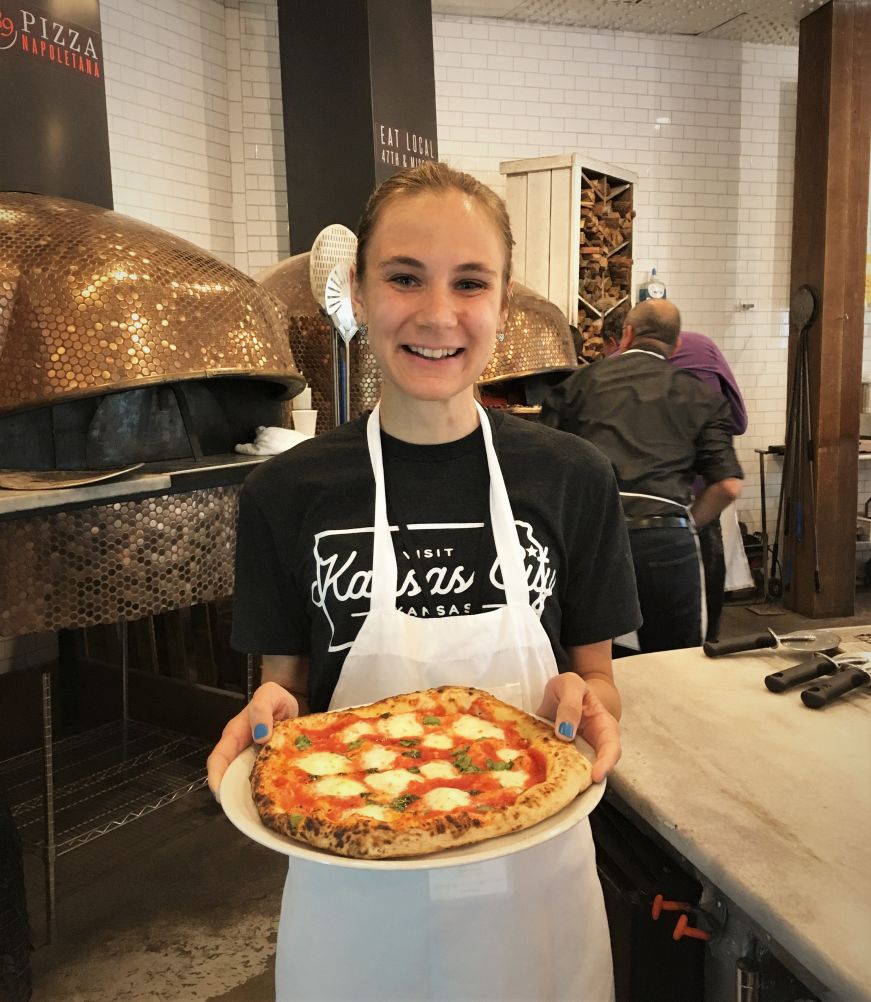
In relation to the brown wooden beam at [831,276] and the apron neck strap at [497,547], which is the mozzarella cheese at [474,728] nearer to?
the apron neck strap at [497,547]

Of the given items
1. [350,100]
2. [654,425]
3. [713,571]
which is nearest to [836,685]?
[654,425]

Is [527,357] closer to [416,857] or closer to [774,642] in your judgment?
[774,642]

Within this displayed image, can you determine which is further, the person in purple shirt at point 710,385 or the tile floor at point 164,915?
the person in purple shirt at point 710,385

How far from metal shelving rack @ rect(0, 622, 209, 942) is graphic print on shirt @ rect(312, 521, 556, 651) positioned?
79.5 inches

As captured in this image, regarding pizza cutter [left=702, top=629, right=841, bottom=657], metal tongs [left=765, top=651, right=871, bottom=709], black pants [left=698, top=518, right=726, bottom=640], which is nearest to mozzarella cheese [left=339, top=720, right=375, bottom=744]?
metal tongs [left=765, top=651, right=871, bottom=709]

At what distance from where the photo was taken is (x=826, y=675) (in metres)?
1.40

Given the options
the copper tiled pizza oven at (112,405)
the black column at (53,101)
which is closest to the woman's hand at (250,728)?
the copper tiled pizza oven at (112,405)

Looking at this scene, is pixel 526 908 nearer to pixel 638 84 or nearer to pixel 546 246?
pixel 546 246

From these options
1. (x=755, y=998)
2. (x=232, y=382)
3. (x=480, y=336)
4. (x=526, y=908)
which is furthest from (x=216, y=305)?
(x=755, y=998)

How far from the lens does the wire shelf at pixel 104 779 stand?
308 centimetres

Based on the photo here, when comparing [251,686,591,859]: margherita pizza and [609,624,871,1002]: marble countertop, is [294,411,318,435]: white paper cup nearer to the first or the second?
[609,624,871,1002]: marble countertop

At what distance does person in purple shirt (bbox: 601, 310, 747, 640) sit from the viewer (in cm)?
373

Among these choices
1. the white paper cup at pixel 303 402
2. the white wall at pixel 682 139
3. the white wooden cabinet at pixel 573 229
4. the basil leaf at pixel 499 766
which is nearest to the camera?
the basil leaf at pixel 499 766

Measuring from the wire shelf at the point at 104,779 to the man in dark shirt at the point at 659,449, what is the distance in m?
1.82
